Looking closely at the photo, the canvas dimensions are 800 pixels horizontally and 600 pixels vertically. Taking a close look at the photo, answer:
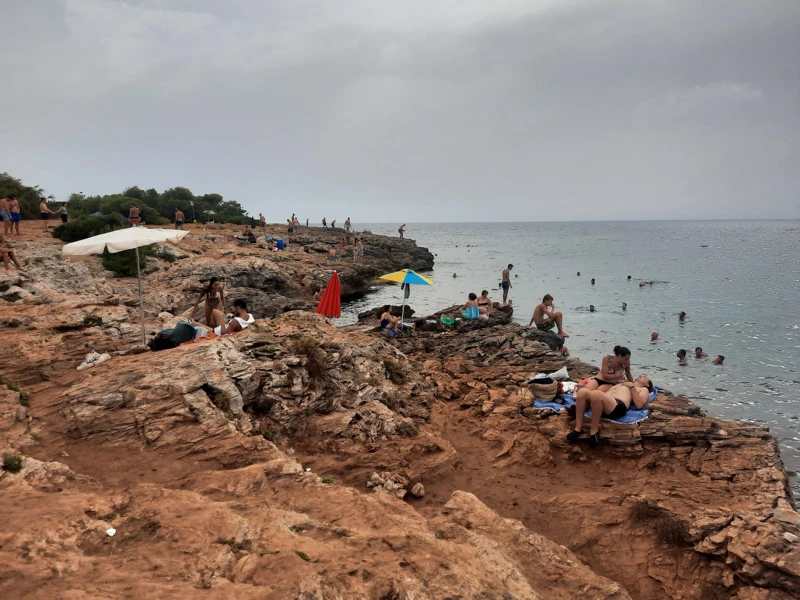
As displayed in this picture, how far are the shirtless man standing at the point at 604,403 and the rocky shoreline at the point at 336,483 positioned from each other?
27 cm

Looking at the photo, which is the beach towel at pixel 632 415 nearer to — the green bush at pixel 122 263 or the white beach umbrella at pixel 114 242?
the white beach umbrella at pixel 114 242

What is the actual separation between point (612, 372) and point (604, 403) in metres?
0.83

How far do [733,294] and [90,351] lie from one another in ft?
115

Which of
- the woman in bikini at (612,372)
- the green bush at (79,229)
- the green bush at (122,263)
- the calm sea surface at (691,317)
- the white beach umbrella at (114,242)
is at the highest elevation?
the green bush at (79,229)

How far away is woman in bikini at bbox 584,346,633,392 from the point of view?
7.56 m

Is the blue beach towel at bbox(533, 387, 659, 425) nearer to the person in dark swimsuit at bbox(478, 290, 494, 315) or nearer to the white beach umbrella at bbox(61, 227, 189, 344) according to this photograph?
the white beach umbrella at bbox(61, 227, 189, 344)

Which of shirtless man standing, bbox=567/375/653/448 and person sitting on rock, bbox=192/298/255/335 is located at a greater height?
person sitting on rock, bbox=192/298/255/335

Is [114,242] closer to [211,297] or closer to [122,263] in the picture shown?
[211,297]

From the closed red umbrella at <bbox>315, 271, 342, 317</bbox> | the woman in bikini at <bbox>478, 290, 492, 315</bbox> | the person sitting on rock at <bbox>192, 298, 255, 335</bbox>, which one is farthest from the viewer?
the woman in bikini at <bbox>478, 290, 492, 315</bbox>

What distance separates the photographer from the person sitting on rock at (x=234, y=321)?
845 centimetres

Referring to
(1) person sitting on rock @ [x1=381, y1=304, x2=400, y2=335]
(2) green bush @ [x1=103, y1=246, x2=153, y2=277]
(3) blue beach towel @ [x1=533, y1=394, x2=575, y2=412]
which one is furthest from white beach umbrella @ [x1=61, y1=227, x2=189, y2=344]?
(2) green bush @ [x1=103, y1=246, x2=153, y2=277]

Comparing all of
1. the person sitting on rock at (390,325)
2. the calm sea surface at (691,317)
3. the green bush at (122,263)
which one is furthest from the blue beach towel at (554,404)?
the green bush at (122,263)

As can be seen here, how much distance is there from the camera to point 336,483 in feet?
18.7

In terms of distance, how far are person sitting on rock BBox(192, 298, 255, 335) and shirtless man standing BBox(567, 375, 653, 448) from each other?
259 inches
